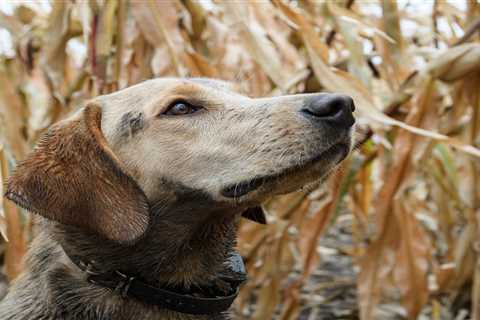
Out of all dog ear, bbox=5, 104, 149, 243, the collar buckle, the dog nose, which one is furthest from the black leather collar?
the dog nose

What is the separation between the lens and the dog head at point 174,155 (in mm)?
2004

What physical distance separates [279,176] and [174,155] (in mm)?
322

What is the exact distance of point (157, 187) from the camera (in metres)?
2.20

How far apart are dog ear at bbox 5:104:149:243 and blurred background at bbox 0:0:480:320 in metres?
0.19

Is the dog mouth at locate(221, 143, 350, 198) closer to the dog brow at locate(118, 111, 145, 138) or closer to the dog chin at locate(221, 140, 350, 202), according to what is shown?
the dog chin at locate(221, 140, 350, 202)

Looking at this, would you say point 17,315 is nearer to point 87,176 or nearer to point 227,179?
point 87,176

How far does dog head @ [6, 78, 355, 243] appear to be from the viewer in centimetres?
200

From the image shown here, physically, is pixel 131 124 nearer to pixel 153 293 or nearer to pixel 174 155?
pixel 174 155

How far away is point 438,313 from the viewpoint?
392cm

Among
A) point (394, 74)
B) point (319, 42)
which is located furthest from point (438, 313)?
point (319, 42)

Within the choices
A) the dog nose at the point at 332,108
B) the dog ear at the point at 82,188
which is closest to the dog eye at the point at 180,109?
the dog ear at the point at 82,188

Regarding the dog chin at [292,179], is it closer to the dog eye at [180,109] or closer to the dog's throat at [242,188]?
the dog's throat at [242,188]

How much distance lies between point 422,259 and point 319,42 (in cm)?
101

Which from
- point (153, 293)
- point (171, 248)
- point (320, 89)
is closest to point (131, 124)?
point (171, 248)
